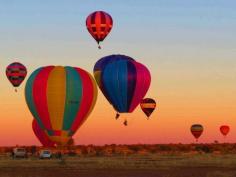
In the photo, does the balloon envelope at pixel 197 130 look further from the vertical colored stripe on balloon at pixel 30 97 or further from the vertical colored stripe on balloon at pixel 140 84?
the vertical colored stripe on balloon at pixel 30 97

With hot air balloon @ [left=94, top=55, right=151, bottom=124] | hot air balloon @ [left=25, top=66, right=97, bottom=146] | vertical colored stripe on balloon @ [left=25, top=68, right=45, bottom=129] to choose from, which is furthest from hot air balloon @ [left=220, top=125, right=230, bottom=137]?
vertical colored stripe on balloon @ [left=25, top=68, right=45, bottom=129]

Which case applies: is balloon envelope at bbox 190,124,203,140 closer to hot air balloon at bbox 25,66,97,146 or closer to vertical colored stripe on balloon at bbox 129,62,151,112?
vertical colored stripe on balloon at bbox 129,62,151,112

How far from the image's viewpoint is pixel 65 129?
256ft

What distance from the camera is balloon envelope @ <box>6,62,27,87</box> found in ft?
296

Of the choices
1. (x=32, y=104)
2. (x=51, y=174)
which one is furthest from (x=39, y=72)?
(x=51, y=174)

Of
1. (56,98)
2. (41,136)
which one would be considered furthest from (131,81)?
(41,136)

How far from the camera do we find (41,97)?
254 feet

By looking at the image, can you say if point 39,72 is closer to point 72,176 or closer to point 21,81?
point 21,81

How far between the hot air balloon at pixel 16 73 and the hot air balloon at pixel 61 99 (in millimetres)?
11615

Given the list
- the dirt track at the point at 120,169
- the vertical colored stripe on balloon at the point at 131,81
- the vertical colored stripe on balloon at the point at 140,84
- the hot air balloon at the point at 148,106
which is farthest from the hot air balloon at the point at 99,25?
the hot air balloon at the point at 148,106

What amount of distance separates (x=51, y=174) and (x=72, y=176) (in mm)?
3371

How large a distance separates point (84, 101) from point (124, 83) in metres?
9.08

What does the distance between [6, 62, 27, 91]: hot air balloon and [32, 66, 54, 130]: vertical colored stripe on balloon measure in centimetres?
1219

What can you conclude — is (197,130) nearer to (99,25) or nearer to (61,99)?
(99,25)
